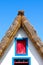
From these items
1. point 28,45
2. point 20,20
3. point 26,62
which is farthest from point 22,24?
point 26,62

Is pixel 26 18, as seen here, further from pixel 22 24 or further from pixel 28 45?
pixel 28 45

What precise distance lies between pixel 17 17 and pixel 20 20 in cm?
33

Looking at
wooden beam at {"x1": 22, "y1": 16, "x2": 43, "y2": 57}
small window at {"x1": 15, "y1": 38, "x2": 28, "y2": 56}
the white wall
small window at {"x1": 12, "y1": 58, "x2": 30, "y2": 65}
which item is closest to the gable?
wooden beam at {"x1": 22, "y1": 16, "x2": 43, "y2": 57}

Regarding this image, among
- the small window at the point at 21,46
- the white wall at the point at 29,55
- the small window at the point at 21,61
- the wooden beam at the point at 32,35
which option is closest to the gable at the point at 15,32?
the wooden beam at the point at 32,35

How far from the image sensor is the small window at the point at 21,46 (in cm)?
1739

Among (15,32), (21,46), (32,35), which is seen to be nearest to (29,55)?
(21,46)

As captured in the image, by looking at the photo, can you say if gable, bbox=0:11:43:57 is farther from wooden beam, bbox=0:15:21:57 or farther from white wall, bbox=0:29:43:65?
white wall, bbox=0:29:43:65

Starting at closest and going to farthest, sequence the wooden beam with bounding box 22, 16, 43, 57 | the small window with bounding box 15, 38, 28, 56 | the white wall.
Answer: the wooden beam with bounding box 22, 16, 43, 57 < the white wall < the small window with bounding box 15, 38, 28, 56

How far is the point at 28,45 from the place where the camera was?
17.4m

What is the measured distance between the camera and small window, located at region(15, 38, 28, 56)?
17.4 metres

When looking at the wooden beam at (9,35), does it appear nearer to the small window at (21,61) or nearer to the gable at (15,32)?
the gable at (15,32)

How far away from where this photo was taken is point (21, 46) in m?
17.6

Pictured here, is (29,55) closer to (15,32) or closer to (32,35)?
(32,35)

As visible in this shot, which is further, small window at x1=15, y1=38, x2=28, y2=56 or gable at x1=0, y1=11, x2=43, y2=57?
small window at x1=15, y1=38, x2=28, y2=56
